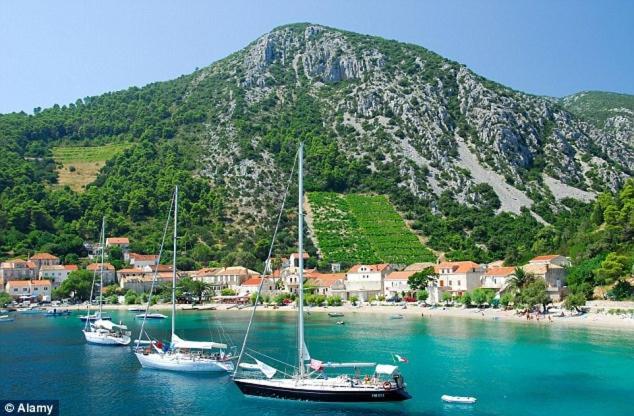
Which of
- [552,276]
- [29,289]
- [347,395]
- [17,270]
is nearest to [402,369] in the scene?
[347,395]

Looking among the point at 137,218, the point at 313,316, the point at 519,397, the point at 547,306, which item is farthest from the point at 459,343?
the point at 137,218

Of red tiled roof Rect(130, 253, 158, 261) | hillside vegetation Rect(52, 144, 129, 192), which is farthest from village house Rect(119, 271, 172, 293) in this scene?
hillside vegetation Rect(52, 144, 129, 192)

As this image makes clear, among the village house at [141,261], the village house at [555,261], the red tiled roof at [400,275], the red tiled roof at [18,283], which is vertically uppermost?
the village house at [141,261]

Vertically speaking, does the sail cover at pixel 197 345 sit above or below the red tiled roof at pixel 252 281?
→ below

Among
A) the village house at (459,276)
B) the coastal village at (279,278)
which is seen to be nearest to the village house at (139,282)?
the coastal village at (279,278)

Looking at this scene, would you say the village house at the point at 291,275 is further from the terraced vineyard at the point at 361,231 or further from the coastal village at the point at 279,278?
the terraced vineyard at the point at 361,231

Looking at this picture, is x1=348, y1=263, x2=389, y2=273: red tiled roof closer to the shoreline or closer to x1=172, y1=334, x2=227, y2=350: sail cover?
the shoreline

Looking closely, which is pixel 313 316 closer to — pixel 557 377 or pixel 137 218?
pixel 557 377
